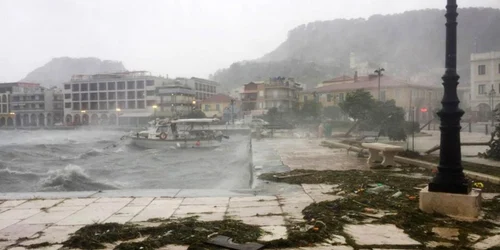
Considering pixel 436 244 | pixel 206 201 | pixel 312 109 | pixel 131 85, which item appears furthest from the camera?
pixel 131 85

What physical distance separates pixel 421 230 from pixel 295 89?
6757 cm

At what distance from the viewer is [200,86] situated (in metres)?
89.9

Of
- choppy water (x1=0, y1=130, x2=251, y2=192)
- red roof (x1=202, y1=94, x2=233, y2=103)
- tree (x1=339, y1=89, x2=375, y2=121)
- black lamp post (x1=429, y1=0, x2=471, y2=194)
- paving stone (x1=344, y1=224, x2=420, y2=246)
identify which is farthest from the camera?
red roof (x1=202, y1=94, x2=233, y2=103)

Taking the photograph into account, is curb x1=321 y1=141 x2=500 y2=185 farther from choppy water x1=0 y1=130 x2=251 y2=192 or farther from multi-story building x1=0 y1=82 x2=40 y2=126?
multi-story building x1=0 y1=82 x2=40 y2=126

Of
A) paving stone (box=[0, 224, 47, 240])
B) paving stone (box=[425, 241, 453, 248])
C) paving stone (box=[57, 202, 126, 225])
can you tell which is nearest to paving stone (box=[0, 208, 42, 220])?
paving stone (box=[0, 224, 47, 240])

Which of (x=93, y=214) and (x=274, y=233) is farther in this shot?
(x=93, y=214)

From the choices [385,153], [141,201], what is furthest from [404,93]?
[141,201]

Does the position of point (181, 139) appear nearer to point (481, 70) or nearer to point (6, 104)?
point (481, 70)

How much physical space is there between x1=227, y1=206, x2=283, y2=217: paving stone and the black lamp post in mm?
2005

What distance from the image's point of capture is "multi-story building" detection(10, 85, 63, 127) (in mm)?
91250

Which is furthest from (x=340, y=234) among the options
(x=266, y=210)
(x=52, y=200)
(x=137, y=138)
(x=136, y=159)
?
(x=137, y=138)

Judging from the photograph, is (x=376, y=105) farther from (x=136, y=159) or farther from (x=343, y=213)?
(x=343, y=213)

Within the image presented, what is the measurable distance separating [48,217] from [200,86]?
281ft

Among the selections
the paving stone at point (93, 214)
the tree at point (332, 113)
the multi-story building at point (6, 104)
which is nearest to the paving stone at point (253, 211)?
the paving stone at point (93, 214)
